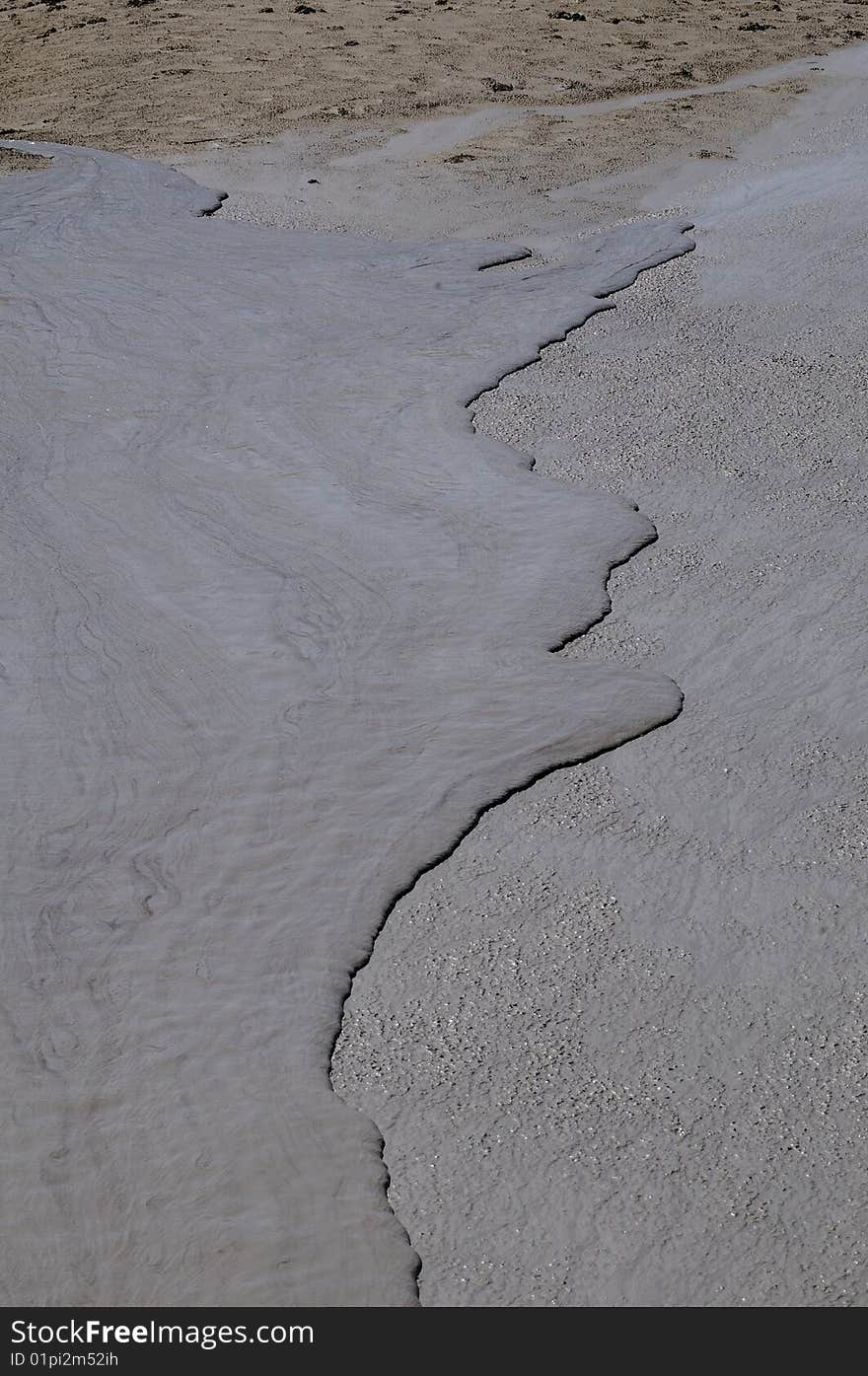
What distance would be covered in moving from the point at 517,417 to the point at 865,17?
5.19m

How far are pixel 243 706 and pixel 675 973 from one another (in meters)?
0.84

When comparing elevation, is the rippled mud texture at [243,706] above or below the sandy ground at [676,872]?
below

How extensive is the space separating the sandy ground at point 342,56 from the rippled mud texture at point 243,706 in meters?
2.21

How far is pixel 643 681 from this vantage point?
228cm

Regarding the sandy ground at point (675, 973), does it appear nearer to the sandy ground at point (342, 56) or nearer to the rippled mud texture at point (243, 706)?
the rippled mud texture at point (243, 706)

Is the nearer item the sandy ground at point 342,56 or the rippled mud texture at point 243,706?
the rippled mud texture at point 243,706

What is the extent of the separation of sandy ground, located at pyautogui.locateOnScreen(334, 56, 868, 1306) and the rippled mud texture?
7 centimetres

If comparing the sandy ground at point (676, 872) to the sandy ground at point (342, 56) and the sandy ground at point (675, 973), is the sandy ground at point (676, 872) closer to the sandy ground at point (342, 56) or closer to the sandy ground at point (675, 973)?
the sandy ground at point (675, 973)

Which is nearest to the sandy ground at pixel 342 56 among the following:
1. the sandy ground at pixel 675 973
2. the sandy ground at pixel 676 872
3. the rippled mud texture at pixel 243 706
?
the sandy ground at pixel 676 872

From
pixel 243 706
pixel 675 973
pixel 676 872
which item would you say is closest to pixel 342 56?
pixel 243 706

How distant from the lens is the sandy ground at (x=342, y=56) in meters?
5.83

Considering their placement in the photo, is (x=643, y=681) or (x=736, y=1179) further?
(x=643, y=681)
